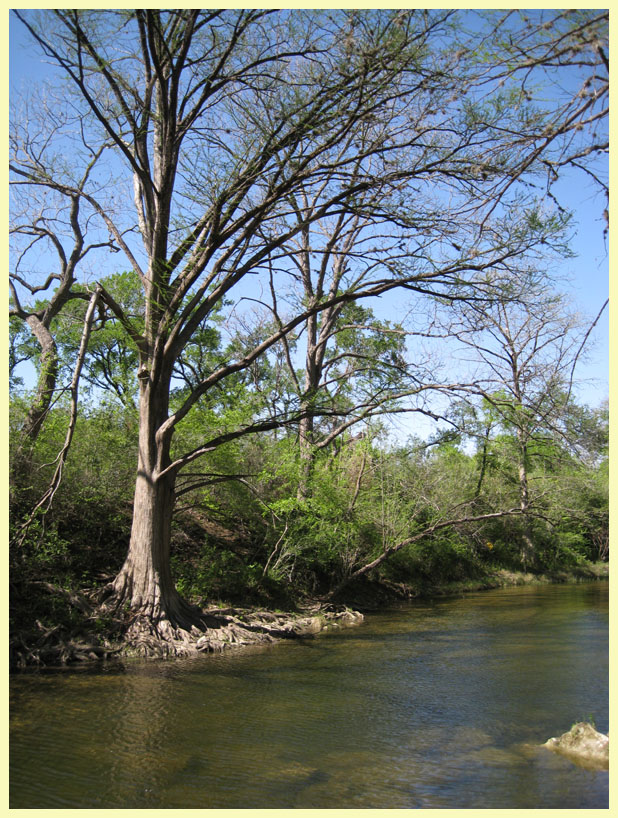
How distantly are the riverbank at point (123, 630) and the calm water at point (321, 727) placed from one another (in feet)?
1.68

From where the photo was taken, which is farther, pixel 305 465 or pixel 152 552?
pixel 305 465

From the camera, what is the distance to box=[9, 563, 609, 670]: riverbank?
1116 cm

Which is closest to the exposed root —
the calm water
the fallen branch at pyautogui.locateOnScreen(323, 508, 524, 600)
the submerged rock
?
the calm water

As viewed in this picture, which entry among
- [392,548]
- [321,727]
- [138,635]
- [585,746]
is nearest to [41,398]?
[138,635]

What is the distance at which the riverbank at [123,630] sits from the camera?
36.6 feet

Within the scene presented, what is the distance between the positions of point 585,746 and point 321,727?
2.93 m

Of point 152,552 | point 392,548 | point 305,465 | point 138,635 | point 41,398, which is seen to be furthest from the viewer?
Answer: point 392,548

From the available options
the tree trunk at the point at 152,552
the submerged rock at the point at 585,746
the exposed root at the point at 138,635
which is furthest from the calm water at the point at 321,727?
the tree trunk at the point at 152,552

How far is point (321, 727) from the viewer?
8.12 m

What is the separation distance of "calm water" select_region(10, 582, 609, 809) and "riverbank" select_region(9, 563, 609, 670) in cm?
51

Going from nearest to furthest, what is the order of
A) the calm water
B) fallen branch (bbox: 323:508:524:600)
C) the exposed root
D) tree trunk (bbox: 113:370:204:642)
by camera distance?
the calm water, the exposed root, tree trunk (bbox: 113:370:204:642), fallen branch (bbox: 323:508:524:600)

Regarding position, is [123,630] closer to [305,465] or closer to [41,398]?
[41,398]

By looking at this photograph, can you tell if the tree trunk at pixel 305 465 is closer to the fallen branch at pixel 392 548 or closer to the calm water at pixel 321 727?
the fallen branch at pixel 392 548

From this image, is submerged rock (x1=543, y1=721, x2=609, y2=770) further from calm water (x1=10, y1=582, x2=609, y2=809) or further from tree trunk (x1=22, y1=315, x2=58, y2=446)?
tree trunk (x1=22, y1=315, x2=58, y2=446)
